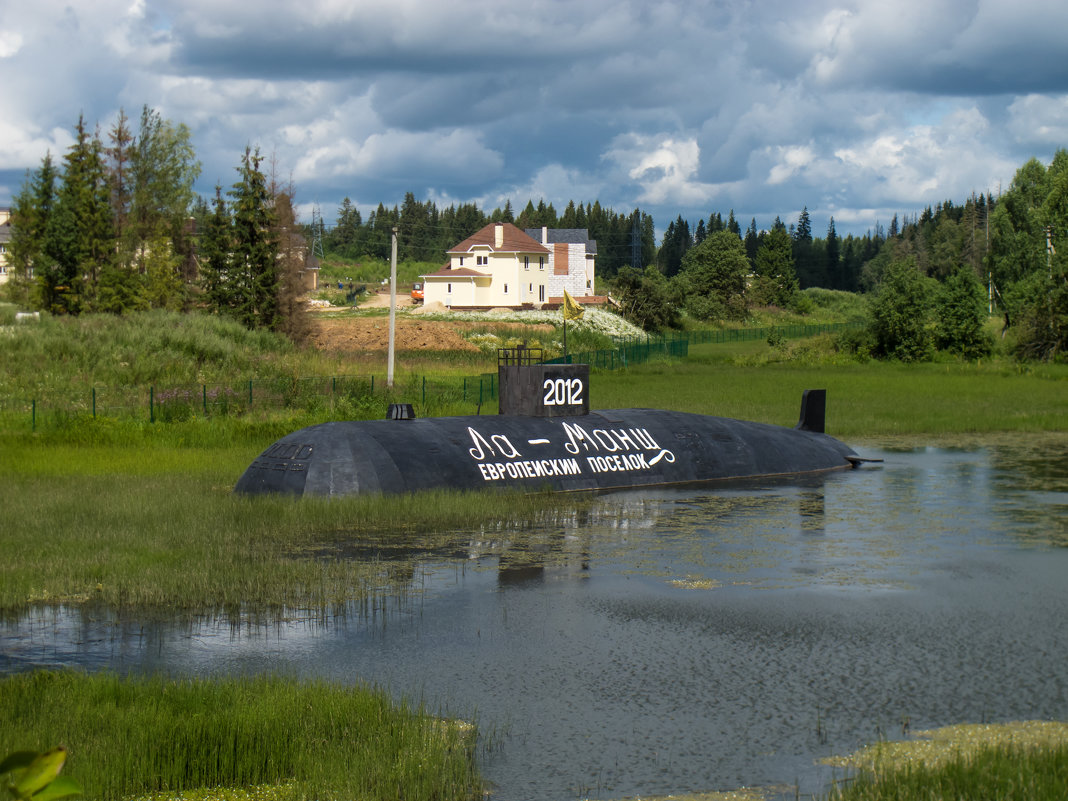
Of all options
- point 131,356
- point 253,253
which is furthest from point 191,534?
point 253,253

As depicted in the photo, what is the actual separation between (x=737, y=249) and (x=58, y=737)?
152 meters

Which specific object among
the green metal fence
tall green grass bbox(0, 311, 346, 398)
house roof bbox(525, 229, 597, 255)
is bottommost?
the green metal fence

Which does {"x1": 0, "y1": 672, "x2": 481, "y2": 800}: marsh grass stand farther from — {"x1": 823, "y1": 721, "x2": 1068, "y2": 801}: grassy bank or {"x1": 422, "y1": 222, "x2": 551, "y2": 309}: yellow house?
{"x1": 422, "y1": 222, "x2": 551, "y2": 309}: yellow house

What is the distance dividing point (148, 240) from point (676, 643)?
87633mm

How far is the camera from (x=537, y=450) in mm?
27875

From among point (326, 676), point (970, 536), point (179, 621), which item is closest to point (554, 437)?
point (970, 536)

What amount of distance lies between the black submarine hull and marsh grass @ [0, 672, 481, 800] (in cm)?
1214

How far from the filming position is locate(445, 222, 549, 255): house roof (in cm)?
13362

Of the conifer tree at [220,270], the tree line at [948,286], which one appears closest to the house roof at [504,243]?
the tree line at [948,286]

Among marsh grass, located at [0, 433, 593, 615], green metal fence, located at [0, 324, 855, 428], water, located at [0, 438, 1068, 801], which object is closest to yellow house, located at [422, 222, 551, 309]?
green metal fence, located at [0, 324, 855, 428]

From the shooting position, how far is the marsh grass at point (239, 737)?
9906 millimetres

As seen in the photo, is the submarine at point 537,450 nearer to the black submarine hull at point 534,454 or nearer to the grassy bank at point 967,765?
the black submarine hull at point 534,454

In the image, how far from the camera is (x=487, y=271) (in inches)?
5300

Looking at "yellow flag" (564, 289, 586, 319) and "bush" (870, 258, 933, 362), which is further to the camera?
"bush" (870, 258, 933, 362)
